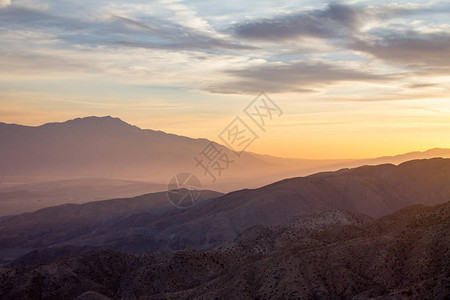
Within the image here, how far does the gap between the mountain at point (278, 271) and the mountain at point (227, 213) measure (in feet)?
131

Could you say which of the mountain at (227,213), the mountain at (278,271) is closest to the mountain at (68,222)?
the mountain at (227,213)

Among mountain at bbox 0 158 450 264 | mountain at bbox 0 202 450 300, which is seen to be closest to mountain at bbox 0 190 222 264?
mountain at bbox 0 158 450 264

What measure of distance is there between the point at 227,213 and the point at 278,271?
2756 inches

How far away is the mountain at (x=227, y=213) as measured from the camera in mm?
106188

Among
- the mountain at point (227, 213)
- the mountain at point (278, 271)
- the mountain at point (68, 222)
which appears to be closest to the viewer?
the mountain at point (278, 271)

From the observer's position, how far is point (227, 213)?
114 metres

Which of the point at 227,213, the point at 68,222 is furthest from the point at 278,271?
the point at 68,222

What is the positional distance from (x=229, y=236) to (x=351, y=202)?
36872 millimetres

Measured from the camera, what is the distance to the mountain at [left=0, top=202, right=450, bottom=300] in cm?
3969

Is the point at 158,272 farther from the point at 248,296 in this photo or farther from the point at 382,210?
the point at 382,210

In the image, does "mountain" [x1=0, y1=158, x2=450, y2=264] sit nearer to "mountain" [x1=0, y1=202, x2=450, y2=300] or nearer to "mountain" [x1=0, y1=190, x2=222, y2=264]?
"mountain" [x1=0, y1=190, x2=222, y2=264]

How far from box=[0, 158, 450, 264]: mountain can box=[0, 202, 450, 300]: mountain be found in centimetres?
4008

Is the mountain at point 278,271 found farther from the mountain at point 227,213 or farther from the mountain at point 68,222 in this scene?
the mountain at point 68,222

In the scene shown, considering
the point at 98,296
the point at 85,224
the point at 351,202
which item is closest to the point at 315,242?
the point at 98,296
